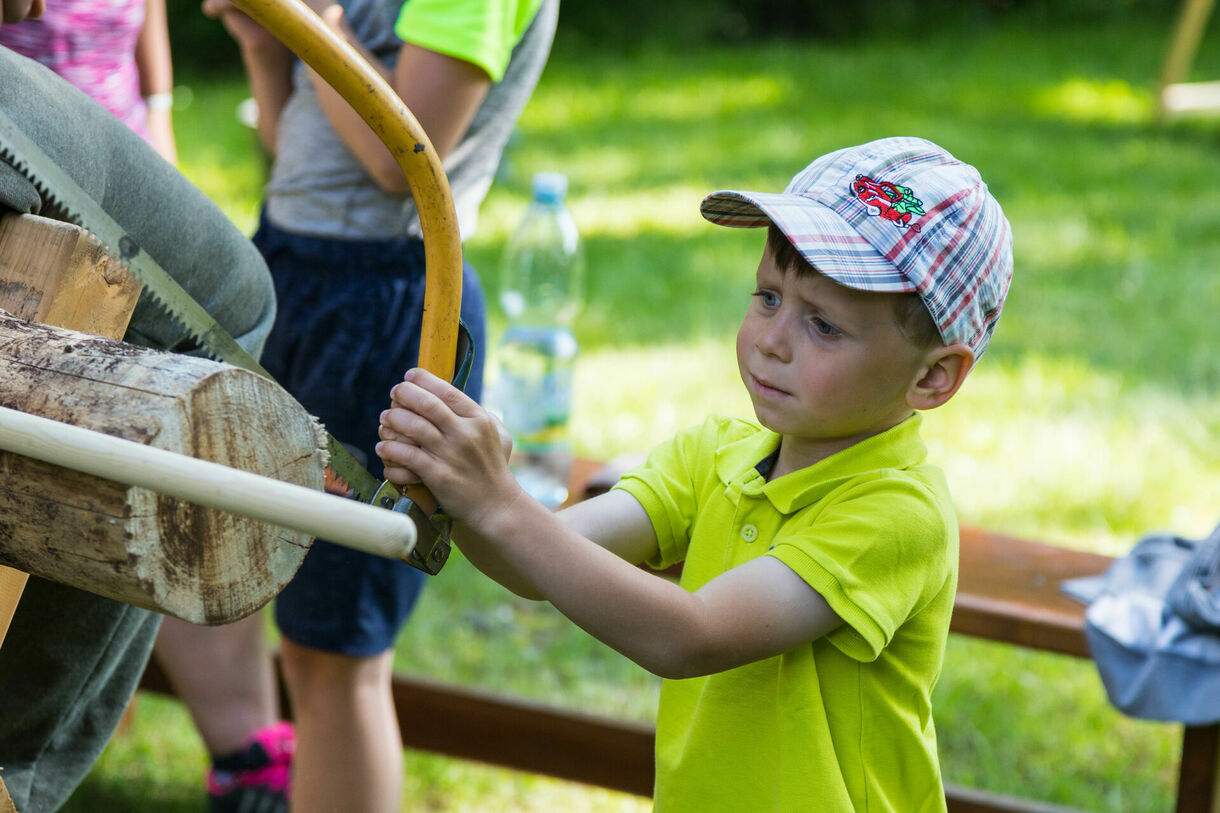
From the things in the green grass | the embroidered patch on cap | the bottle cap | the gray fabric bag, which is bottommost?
the green grass

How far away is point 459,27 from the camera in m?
2.08

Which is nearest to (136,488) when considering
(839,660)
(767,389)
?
(767,389)

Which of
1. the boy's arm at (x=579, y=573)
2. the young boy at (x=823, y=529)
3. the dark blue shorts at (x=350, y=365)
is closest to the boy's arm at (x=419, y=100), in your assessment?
the dark blue shorts at (x=350, y=365)

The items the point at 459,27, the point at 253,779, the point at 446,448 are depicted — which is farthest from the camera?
the point at 253,779

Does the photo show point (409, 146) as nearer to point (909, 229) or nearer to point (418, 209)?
point (418, 209)

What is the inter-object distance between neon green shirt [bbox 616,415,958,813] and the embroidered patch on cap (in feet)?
0.87

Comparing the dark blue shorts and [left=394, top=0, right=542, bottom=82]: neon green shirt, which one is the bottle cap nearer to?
the dark blue shorts

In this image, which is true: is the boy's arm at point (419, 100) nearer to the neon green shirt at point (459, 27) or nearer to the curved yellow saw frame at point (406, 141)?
the neon green shirt at point (459, 27)

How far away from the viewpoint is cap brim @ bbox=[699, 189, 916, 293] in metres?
1.44

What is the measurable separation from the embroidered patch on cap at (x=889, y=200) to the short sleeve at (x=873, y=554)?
30 centimetres

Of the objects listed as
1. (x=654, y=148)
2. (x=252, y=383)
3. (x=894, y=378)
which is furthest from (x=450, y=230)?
(x=654, y=148)

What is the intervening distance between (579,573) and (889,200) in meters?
0.56

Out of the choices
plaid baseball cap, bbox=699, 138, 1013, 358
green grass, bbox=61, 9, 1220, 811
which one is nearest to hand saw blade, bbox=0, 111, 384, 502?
plaid baseball cap, bbox=699, 138, 1013, 358

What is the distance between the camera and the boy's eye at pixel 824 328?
1.50 metres
